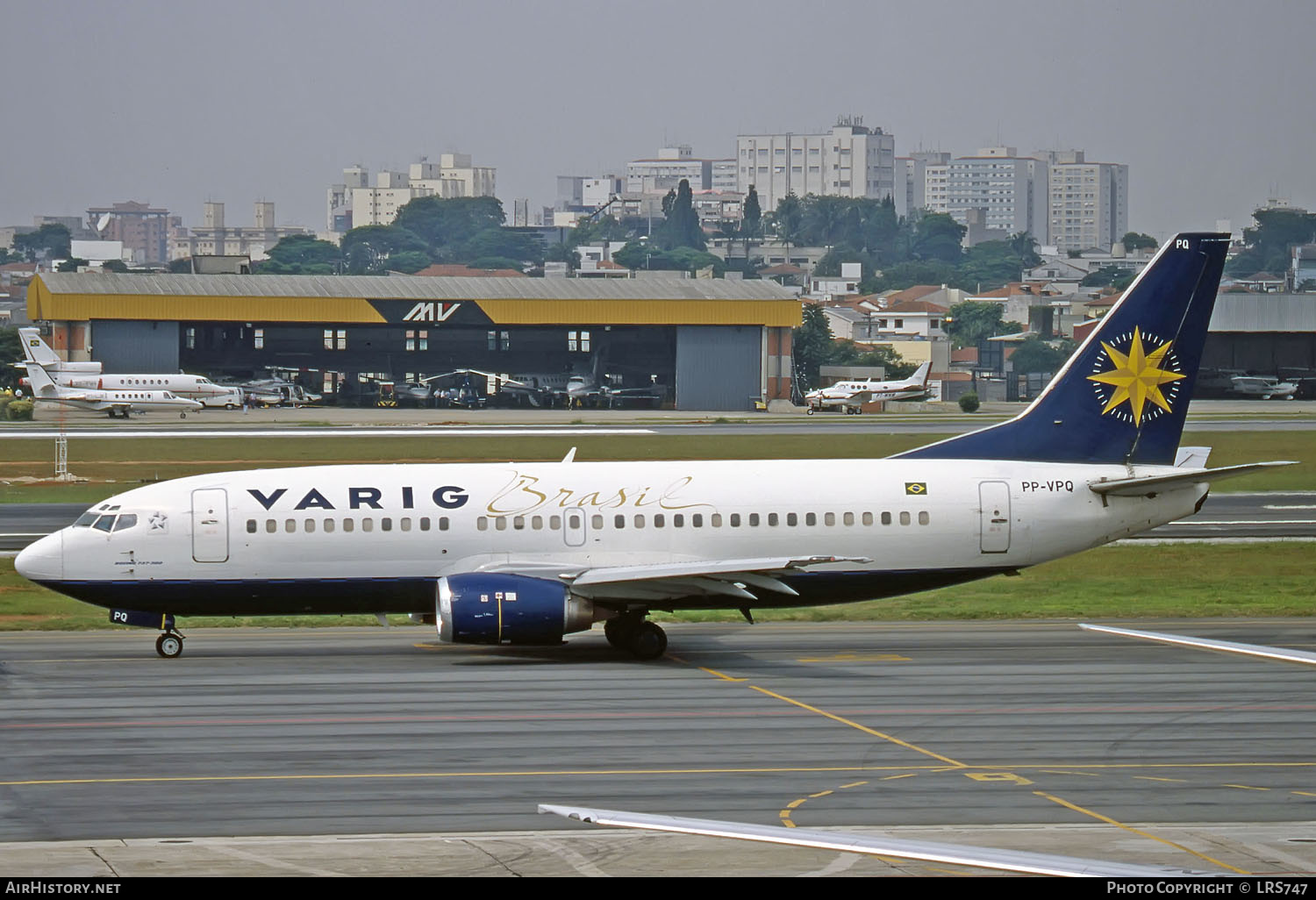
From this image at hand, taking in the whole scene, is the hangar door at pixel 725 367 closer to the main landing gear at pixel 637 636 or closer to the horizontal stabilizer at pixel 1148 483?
the horizontal stabilizer at pixel 1148 483

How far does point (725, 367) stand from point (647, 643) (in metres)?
105

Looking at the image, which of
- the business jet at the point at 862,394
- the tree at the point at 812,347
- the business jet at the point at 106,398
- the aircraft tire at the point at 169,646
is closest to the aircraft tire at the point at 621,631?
the aircraft tire at the point at 169,646

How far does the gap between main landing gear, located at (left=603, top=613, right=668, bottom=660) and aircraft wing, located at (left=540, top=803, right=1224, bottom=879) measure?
66.7 feet

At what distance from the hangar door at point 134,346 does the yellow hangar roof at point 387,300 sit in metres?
1.11

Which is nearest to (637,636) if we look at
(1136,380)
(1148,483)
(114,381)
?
(1148,483)

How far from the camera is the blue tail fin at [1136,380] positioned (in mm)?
35781

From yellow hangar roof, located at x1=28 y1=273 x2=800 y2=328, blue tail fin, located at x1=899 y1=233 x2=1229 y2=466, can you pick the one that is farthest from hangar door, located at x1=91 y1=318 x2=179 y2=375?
blue tail fin, located at x1=899 y1=233 x2=1229 y2=466

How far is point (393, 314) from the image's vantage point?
140 m

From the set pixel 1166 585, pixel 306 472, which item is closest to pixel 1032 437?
pixel 1166 585

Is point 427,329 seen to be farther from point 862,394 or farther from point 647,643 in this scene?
point 647,643

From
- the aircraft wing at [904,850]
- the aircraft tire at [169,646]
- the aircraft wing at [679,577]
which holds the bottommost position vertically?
the aircraft tire at [169,646]
